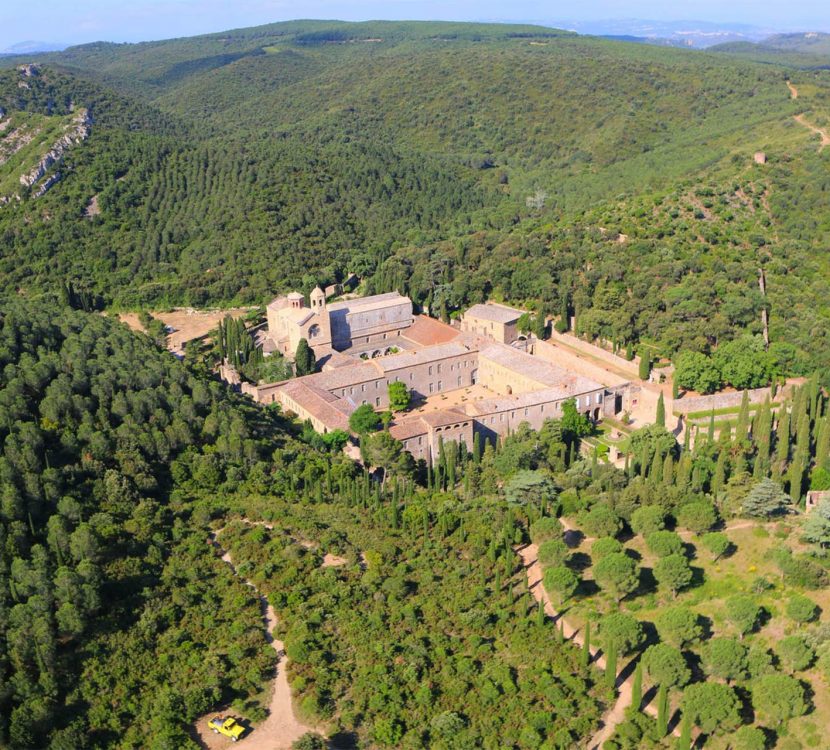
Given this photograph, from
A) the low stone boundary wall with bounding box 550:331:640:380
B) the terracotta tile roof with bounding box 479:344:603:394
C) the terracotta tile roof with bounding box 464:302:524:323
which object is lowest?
the low stone boundary wall with bounding box 550:331:640:380

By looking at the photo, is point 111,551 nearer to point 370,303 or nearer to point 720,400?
point 370,303

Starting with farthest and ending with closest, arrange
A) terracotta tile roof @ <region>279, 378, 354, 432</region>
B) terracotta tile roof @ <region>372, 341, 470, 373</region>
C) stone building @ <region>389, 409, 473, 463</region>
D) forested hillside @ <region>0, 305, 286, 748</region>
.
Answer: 1. terracotta tile roof @ <region>372, 341, 470, 373</region>
2. terracotta tile roof @ <region>279, 378, 354, 432</region>
3. stone building @ <region>389, 409, 473, 463</region>
4. forested hillside @ <region>0, 305, 286, 748</region>

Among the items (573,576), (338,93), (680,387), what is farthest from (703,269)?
(338,93)

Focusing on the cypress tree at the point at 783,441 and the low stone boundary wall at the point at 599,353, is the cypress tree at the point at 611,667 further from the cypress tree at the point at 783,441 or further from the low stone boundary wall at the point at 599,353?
the low stone boundary wall at the point at 599,353

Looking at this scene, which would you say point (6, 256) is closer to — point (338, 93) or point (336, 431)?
point (336, 431)

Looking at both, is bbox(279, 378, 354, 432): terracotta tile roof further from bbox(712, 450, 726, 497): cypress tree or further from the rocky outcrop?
the rocky outcrop

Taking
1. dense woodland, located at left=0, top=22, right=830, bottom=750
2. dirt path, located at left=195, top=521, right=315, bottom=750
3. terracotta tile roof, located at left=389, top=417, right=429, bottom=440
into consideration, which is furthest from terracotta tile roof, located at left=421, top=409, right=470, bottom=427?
dirt path, located at left=195, top=521, right=315, bottom=750
